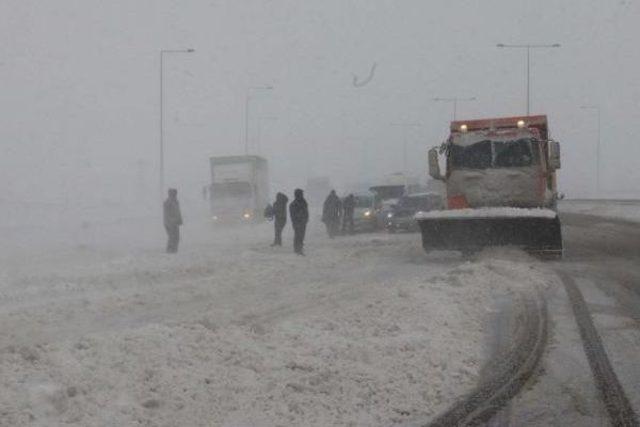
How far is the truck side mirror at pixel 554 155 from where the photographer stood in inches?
698

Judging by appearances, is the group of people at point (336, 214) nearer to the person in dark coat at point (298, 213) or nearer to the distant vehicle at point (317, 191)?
the person in dark coat at point (298, 213)

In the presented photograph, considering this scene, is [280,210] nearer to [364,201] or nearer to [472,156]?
[472,156]

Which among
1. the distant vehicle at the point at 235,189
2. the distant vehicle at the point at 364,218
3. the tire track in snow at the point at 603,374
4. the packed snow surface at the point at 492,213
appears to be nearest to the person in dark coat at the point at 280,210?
the packed snow surface at the point at 492,213

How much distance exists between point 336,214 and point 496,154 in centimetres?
972

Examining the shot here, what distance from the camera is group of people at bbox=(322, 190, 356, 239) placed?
2677 centimetres

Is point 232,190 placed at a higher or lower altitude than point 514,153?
lower

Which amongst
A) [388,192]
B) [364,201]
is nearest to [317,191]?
[388,192]

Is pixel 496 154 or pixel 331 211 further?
pixel 331 211

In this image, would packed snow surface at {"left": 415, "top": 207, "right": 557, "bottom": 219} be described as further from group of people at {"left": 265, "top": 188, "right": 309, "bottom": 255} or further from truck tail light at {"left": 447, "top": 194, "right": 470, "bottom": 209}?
group of people at {"left": 265, "top": 188, "right": 309, "bottom": 255}

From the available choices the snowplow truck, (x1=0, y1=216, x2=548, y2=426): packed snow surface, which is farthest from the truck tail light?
(x1=0, y1=216, x2=548, y2=426): packed snow surface

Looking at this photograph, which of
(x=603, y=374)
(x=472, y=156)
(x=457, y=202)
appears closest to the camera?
(x=603, y=374)

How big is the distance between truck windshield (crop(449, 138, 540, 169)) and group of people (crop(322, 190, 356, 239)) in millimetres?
8520

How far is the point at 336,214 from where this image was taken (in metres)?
27.2

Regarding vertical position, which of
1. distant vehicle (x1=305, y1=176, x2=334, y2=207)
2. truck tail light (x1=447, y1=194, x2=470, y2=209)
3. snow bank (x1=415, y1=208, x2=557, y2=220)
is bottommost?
distant vehicle (x1=305, y1=176, x2=334, y2=207)
